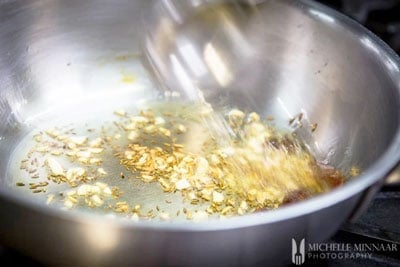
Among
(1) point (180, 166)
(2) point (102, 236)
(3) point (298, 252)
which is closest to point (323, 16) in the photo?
(1) point (180, 166)

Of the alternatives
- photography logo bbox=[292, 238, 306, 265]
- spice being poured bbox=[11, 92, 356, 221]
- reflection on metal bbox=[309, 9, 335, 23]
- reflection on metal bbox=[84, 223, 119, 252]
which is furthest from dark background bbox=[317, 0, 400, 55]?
reflection on metal bbox=[84, 223, 119, 252]

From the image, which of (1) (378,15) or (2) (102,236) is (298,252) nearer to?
(2) (102,236)

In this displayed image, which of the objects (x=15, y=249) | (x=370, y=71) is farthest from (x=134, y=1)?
(x=15, y=249)

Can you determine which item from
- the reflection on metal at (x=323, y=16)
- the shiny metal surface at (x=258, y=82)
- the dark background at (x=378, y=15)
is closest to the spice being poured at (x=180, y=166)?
the shiny metal surface at (x=258, y=82)

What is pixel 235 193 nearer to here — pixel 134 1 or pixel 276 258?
pixel 276 258

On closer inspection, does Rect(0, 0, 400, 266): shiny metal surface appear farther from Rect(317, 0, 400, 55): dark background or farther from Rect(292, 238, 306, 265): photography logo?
Rect(317, 0, 400, 55): dark background

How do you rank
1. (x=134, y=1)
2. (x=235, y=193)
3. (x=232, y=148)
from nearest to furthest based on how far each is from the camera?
(x=235, y=193) → (x=232, y=148) → (x=134, y=1)

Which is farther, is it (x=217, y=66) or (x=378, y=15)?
(x=378, y=15)
